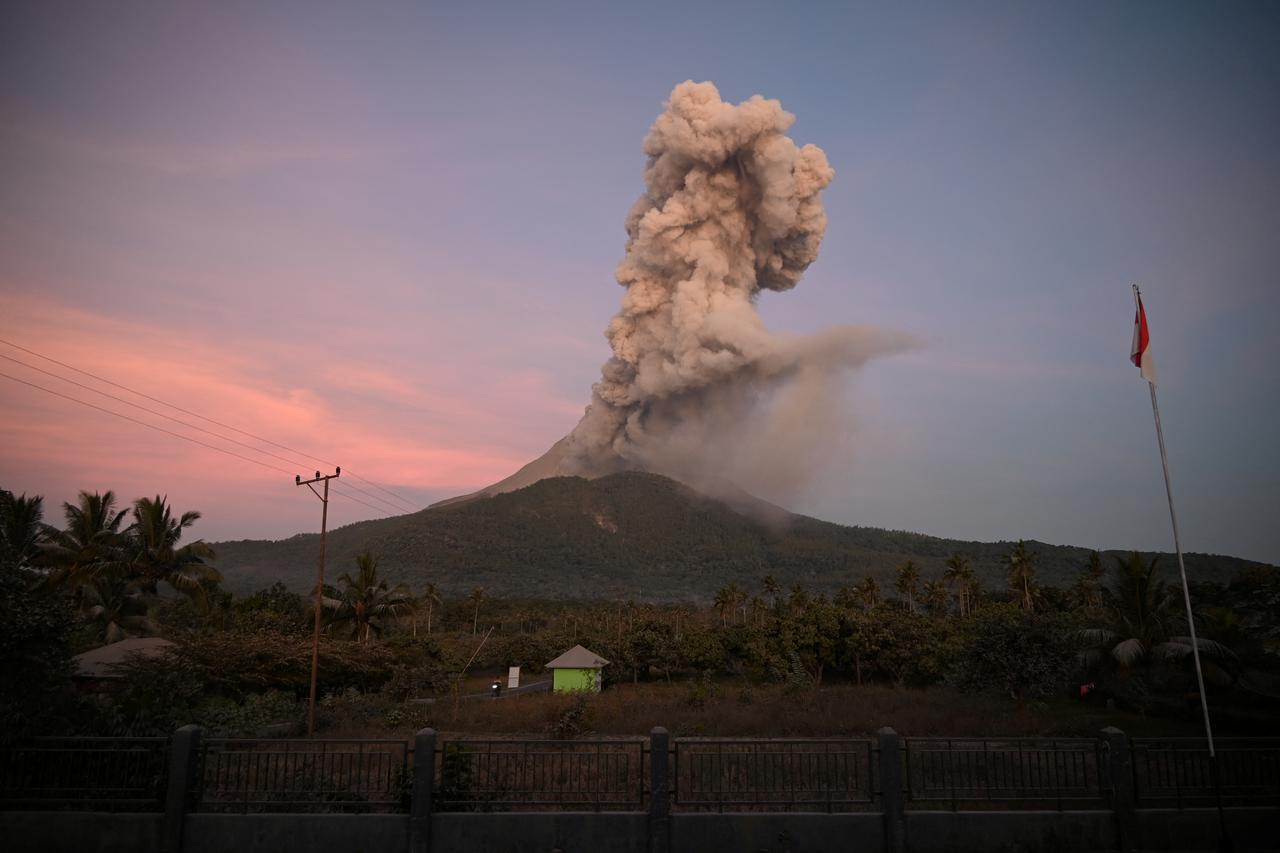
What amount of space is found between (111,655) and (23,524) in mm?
9177

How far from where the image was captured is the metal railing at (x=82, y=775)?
39.8 feet

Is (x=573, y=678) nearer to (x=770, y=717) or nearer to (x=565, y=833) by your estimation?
(x=770, y=717)

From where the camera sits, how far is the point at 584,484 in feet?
560

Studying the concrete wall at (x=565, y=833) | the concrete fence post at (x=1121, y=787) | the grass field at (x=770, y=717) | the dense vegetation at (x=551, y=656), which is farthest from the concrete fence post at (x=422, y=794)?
the grass field at (x=770, y=717)

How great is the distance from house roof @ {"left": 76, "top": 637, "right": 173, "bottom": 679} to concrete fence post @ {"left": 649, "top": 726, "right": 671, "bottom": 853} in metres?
21.4

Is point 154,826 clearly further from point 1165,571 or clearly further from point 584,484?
point 584,484

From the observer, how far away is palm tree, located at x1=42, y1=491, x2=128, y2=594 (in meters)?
32.3

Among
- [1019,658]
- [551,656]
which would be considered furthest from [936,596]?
[1019,658]

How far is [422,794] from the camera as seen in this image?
11.9 metres

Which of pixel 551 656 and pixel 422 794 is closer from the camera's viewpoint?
pixel 422 794

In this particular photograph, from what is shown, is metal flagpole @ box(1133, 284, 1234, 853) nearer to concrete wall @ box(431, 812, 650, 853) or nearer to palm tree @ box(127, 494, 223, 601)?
concrete wall @ box(431, 812, 650, 853)

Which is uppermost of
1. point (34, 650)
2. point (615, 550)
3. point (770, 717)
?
point (615, 550)

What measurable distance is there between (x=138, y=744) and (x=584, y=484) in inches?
6225

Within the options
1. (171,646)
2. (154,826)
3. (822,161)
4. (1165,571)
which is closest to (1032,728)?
(154,826)
